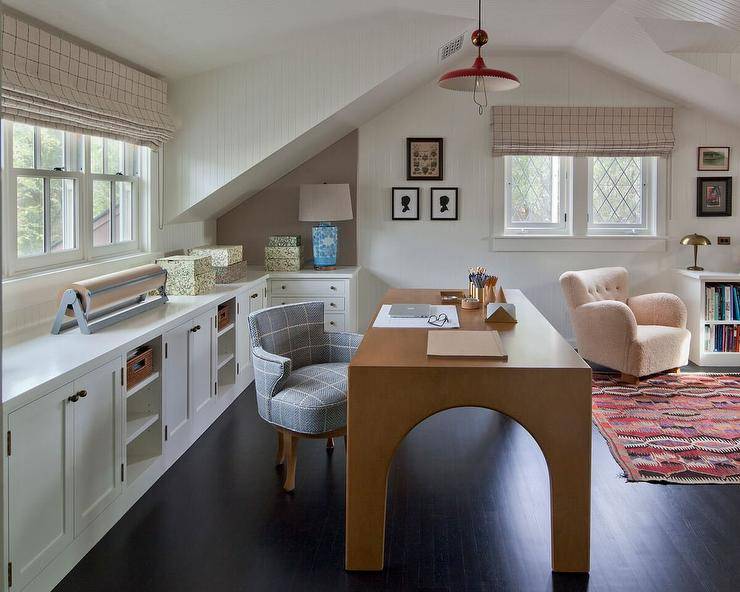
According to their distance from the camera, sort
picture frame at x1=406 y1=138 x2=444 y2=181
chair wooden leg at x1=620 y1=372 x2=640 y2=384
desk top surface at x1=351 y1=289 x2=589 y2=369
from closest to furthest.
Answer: desk top surface at x1=351 y1=289 x2=589 y2=369 → chair wooden leg at x1=620 y1=372 x2=640 y2=384 → picture frame at x1=406 y1=138 x2=444 y2=181

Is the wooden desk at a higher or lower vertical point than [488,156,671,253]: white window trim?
lower

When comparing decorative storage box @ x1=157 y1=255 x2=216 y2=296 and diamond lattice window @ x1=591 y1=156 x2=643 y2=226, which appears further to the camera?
diamond lattice window @ x1=591 y1=156 x2=643 y2=226

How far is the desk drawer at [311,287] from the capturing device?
615cm

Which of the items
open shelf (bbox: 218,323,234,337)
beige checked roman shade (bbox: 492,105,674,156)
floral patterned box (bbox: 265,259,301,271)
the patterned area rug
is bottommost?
the patterned area rug

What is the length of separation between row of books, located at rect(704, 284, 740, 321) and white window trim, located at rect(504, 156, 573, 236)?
4.36 ft

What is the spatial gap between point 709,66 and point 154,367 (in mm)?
4364

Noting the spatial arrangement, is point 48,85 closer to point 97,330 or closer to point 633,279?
point 97,330

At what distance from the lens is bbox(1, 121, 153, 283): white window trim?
3.29 meters

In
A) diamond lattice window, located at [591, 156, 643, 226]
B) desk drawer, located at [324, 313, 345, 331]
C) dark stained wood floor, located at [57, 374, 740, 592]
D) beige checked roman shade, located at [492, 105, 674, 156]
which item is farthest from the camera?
diamond lattice window, located at [591, 156, 643, 226]

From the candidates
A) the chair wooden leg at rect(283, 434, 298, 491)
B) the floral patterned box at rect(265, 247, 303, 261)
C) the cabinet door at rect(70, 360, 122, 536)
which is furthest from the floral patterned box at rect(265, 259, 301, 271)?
the cabinet door at rect(70, 360, 122, 536)

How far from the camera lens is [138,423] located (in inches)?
138

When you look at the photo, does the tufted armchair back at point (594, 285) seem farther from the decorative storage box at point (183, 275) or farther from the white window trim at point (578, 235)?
the decorative storage box at point (183, 275)

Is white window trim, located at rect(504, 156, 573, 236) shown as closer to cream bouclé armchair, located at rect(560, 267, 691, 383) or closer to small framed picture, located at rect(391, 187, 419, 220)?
cream bouclé armchair, located at rect(560, 267, 691, 383)

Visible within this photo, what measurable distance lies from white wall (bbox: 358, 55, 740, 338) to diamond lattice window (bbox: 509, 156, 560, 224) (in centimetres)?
24
